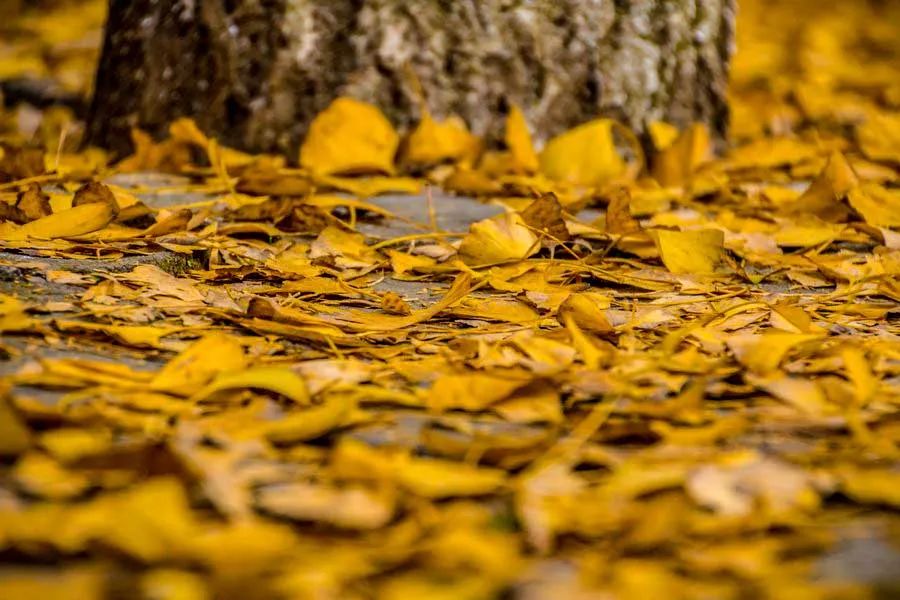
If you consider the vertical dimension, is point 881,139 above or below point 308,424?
below

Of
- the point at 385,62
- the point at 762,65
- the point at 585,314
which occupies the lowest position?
the point at 762,65

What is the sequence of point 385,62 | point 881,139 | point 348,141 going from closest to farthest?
1. point 348,141
2. point 385,62
3. point 881,139

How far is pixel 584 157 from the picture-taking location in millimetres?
1991

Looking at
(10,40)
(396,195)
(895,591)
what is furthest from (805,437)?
(10,40)

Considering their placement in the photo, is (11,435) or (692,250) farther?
Answer: (692,250)

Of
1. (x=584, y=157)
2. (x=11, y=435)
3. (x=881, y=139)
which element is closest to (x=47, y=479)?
(x=11, y=435)

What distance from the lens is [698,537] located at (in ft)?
2.18

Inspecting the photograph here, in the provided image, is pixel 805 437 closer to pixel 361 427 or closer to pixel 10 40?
pixel 361 427

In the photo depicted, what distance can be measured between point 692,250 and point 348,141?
30.5 inches

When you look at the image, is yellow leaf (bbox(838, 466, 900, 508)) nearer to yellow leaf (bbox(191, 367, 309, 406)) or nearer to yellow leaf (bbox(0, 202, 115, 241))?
yellow leaf (bbox(191, 367, 309, 406))

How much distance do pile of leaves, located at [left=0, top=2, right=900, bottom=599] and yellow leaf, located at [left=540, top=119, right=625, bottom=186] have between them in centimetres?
13

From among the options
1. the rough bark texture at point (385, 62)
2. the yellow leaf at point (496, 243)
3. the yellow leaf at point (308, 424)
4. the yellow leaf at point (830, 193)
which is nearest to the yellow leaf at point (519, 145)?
the rough bark texture at point (385, 62)

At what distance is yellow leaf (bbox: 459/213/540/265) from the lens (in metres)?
1.35

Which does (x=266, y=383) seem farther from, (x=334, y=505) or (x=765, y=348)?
(x=765, y=348)
